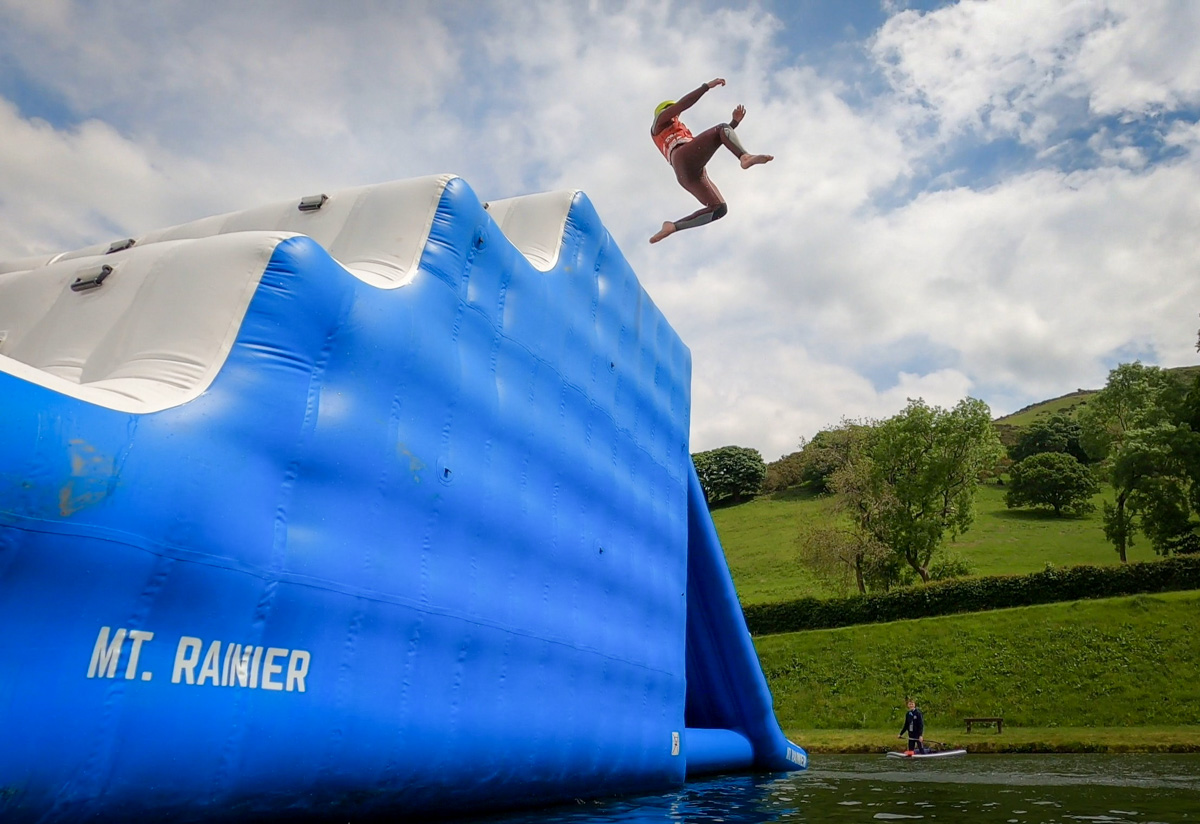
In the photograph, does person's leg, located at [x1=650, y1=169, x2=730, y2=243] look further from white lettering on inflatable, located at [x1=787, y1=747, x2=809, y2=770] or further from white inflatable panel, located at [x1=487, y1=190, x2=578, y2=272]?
white lettering on inflatable, located at [x1=787, y1=747, x2=809, y2=770]

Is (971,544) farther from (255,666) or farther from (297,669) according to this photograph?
(255,666)

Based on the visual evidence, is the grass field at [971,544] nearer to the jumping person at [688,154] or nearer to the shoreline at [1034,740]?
the shoreline at [1034,740]

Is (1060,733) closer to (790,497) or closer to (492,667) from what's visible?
(492,667)

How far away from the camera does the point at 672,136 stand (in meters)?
9.66

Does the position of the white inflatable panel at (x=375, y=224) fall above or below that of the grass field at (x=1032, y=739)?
above

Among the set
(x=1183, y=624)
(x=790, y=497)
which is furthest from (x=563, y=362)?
(x=790, y=497)

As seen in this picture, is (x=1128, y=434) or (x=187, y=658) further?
(x=1128, y=434)

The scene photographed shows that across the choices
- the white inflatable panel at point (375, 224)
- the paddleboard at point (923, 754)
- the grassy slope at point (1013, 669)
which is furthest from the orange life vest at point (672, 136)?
the grassy slope at point (1013, 669)

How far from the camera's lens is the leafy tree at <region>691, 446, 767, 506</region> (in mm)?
65438

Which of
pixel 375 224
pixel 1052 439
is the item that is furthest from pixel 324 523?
pixel 1052 439

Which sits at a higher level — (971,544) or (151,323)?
(971,544)

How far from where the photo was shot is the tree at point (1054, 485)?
5225 cm

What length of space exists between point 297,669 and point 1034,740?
1816 centimetres

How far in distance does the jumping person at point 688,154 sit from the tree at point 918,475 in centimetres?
2967
